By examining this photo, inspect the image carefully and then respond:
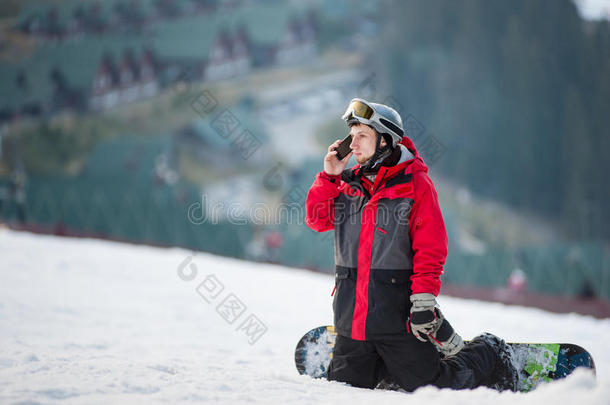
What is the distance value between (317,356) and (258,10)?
102 feet

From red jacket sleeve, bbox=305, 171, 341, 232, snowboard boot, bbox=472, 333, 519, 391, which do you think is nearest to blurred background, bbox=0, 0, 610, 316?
red jacket sleeve, bbox=305, 171, 341, 232

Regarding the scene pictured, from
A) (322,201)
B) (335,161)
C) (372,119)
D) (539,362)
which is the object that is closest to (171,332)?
(322,201)

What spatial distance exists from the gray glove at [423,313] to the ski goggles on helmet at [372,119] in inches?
29.3

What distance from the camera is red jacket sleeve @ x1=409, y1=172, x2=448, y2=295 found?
2.27 metres

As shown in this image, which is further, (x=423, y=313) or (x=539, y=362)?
(x=539, y=362)

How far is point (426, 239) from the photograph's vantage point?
2.30m

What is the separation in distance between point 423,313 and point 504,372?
0.61 metres

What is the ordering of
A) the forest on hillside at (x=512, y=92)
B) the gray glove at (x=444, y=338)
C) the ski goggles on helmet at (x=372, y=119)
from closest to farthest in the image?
1. the gray glove at (x=444, y=338)
2. the ski goggles on helmet at (x=372, y=119)
3. the forest on hillside at (x=512, y=92)

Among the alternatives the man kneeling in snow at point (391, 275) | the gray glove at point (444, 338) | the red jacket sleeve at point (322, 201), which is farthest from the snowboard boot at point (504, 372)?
the red jacket sleeve at point (322, 201)

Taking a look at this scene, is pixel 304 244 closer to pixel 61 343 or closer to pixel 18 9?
pixel 61 343

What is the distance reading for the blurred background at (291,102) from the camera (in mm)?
23031

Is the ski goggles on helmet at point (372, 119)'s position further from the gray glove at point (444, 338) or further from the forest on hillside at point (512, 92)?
the forest on hillside at point (512, 92)

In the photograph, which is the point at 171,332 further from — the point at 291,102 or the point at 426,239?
the point at 291,102

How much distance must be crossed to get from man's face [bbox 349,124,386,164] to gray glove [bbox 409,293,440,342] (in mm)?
684
